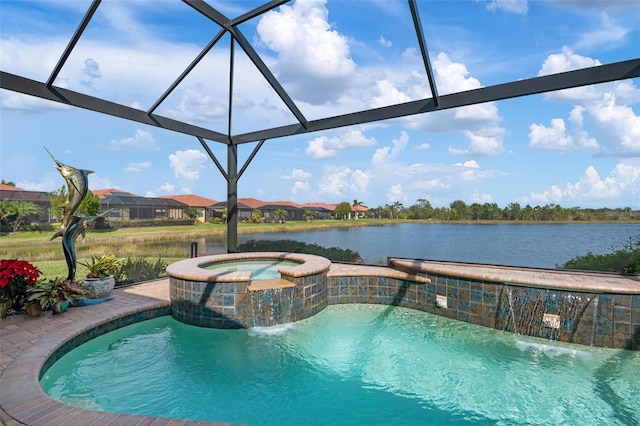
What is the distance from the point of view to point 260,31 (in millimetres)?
6605

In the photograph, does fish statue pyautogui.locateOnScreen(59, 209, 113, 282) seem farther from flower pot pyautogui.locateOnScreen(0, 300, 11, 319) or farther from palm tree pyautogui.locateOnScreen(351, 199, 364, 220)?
palm tree pyautogui.locateOnScreen(351, 199, 364, 220)

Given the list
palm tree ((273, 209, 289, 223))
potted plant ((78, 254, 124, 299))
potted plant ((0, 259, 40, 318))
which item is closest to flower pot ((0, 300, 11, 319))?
potted plant ((0, 259, 40, 318))

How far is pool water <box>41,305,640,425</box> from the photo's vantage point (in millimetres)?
2912

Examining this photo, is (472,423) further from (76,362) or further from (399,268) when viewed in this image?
(76,362)

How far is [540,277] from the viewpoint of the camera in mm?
5004

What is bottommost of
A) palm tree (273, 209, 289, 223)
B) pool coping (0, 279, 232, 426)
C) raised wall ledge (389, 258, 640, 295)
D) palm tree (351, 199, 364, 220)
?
pool coping (0, 279, 232, 426)

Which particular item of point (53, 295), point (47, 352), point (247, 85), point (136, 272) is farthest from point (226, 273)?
point (247, 85)

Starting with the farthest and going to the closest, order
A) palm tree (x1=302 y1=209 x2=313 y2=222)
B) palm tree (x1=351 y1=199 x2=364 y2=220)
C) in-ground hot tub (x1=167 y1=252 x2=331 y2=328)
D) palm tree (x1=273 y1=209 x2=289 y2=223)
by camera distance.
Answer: palm tree (x1=351 y1=199 x2=364 y2=220)
palm tree (x1=302 y1=209 x2=313 y2=222)
palm tree (x1=273 y1=209 x2=289 y2=223)
in-ground hot tub (x1=167 y1=252 x2=331 y2=328)

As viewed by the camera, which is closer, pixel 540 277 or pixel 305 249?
pixel 540 277

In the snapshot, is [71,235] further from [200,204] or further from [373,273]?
[200,204]

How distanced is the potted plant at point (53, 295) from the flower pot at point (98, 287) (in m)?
0.37

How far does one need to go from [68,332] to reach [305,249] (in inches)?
254

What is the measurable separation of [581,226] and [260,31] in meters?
27.3

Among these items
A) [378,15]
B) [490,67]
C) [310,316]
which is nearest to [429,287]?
[310,316]
